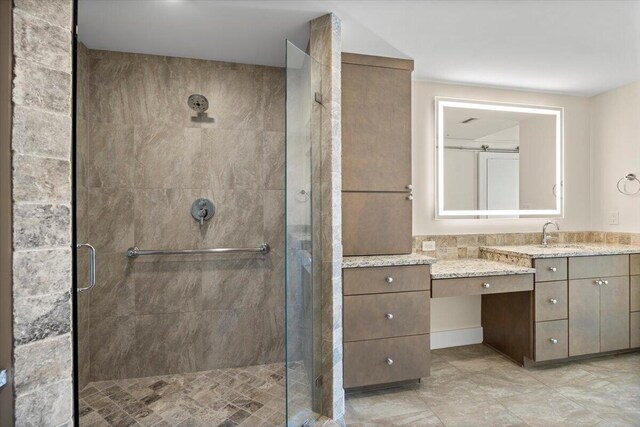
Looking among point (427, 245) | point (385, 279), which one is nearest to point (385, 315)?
point (385, 279)

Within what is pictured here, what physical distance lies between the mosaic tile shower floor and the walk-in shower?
0.01 metres

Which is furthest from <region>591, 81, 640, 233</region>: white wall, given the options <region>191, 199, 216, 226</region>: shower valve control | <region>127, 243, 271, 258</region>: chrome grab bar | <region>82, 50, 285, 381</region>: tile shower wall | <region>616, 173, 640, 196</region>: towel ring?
<region>191, 199, 216, 226</region>: shower valve control

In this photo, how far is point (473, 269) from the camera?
2.31 m

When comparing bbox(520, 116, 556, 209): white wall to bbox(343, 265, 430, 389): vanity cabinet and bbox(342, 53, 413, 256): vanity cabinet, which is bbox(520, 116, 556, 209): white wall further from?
bbox(343, 265, 430, 389): vanity cabinet

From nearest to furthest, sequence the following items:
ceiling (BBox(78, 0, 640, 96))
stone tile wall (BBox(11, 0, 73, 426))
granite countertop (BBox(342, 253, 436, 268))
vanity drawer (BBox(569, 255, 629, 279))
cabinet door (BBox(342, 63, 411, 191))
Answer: stone tile wall (BBox(11, 0, 73, 426)), ceiling (BBox(78, 0, 640, 96)), granite countertop (BBox(342, 253, 436, 268)), cabinet door (BBox(342, 63, 411, 191)), vanity drawer (BBox(569, 255, 629, 279))

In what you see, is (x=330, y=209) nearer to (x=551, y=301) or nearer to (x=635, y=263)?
(x=551, y=301)

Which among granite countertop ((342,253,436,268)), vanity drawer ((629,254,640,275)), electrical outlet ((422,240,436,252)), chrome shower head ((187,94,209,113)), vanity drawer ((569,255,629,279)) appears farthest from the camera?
electrical outlet ((422,240,436,252))

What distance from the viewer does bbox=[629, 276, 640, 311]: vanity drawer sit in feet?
8.46

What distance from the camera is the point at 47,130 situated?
923mm

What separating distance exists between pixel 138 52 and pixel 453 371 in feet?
10.9

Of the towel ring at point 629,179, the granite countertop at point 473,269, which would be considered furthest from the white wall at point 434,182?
the granite countertop at point 473,269

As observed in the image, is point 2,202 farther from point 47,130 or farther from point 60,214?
point 47,130

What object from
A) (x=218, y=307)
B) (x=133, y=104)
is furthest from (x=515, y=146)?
(x=133, y=104)

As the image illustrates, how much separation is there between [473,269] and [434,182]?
82cm
